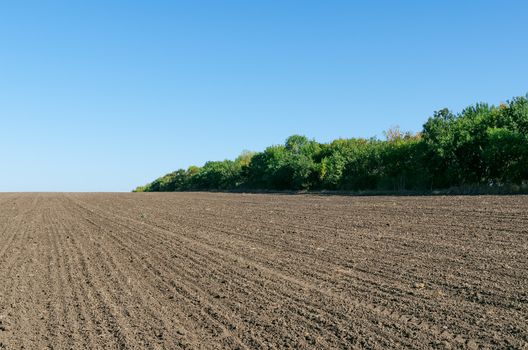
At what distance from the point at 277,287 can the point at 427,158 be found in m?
30.6

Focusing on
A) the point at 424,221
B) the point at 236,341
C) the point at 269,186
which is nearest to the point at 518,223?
the point at 424,221

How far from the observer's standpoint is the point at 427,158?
126ft

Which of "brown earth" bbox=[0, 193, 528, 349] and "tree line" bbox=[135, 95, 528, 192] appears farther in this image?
"tree line" bbox=[135, 95, 528, 192]

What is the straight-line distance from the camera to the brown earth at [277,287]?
726 centimetres

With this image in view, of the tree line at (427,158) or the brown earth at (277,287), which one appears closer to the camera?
the brown earth at (277,287)

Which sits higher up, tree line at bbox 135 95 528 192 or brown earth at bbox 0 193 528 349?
tree line at bbox 135 95 528 192

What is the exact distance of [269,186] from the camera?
64.8 metres

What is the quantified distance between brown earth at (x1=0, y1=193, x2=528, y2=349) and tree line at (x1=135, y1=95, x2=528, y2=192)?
15.8m

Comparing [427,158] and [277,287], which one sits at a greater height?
[427,158]

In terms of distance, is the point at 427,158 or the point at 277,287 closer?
the point at 277,287

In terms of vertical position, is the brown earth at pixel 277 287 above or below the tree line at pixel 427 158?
below

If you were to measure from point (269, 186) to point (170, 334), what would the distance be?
188 feet

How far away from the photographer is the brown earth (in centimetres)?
726

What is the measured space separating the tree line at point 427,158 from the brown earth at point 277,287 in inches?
624
